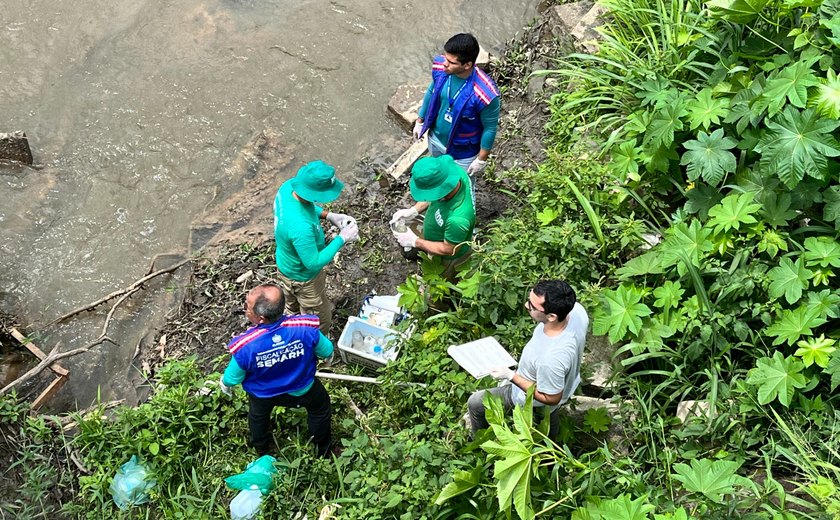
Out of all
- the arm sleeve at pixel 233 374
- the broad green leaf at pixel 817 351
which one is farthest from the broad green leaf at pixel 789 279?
the arm sleeve at pixel 233 374

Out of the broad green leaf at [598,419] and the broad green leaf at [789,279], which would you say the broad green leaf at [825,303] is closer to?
the broad green leaf at [789,279]

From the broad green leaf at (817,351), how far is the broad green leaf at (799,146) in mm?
893

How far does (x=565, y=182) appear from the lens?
16.0 feet

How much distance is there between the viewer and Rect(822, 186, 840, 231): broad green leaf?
3824 mm

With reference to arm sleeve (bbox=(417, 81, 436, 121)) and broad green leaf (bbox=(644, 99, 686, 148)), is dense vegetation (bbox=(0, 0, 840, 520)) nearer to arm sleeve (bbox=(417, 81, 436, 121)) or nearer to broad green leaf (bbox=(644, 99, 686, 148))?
broad green leaf (bbox=(644, 99, 686, 148))

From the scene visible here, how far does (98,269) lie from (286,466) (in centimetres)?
270

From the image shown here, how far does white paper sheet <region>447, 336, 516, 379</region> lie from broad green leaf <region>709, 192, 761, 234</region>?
4.88 ft

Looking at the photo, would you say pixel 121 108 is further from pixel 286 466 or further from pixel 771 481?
pixel 771 481

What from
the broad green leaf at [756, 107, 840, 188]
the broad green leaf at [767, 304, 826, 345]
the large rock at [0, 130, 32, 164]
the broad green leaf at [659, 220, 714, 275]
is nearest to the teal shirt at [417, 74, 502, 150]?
the broad green leaf at [659, 220, 714, 275]

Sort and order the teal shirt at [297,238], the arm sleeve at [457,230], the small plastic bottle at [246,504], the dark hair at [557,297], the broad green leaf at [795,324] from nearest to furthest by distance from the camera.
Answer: the dark hair at [557,297] → the broad green leaf at [795,324] → the small plastic bottle at [246,504] → the teal shirt at [297,238] → the arm sleeve at [457,230]

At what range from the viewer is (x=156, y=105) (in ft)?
22.0

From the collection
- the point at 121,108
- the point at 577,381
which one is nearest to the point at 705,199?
the point at 577,381

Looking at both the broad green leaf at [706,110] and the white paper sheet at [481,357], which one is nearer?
the white paper sheet at [481,357]

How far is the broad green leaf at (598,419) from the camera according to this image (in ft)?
12.5
